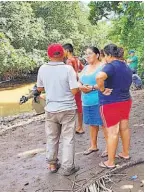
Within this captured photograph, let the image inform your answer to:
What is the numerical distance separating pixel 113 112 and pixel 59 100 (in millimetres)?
664

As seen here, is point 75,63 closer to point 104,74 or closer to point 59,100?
A: point 59,100

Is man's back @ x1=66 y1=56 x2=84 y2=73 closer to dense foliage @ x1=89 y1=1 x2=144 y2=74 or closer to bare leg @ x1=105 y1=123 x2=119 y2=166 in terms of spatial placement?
bare leg @ x1=105 y1=123 x2=119 y2=166

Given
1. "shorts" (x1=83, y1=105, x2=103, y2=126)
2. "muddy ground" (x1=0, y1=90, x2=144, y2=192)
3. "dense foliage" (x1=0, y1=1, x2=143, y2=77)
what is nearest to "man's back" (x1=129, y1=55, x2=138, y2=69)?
"muddy ground" (x1=0, y1=90, x2=144, y2=192)

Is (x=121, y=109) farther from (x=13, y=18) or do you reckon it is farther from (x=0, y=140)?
(x=13, y=18)

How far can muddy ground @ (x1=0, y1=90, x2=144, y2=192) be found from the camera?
4.60 metres

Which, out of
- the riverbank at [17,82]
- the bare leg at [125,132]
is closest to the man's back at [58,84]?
the bare leg at [125,132]

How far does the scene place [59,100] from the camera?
4711 millimetres

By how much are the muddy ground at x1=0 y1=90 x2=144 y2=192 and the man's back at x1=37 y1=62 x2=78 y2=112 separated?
0.86 meters

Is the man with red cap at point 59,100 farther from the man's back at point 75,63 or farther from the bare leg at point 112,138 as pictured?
the man's back at point 75,63

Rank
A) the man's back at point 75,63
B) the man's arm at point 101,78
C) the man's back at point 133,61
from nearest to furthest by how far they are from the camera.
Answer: the man's arm at point 101,78 < the man's back at point 75,63 < the man's back at point 133,61

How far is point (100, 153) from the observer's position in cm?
548

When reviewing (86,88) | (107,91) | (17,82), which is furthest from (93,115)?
(17,82)

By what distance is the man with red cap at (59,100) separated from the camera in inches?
183

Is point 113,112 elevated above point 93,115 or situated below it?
above
